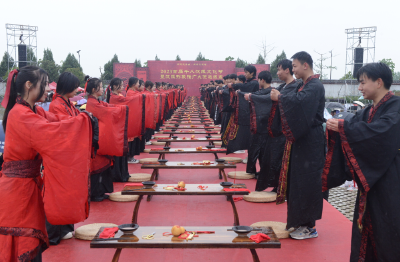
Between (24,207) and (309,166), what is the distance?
2269 mm

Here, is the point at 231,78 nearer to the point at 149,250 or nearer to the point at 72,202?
the point at 149,250

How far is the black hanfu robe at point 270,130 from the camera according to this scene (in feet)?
12.3

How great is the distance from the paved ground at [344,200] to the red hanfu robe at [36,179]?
4901mm

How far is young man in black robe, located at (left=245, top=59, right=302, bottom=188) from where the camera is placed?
12.2 feet

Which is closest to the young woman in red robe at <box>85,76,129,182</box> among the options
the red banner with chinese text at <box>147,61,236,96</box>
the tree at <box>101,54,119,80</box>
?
the red banner with chinese text at <box>147,61,236,96</box>

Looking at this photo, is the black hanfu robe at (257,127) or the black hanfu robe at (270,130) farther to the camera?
the black hanfu robe at (257,127)

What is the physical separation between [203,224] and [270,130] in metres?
1.19

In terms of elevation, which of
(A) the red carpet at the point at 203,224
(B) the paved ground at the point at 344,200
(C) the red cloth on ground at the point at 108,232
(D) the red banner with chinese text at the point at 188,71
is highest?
(D) the red banner with chinese text at the point at 188,71

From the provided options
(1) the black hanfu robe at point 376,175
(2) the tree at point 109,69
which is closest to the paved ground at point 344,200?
(1) the black hanfu robe at point 376,175

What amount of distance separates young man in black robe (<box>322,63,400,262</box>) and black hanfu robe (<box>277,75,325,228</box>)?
78cm

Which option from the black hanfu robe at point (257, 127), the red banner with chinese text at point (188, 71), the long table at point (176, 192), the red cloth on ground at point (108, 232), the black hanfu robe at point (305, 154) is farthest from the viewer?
the red banner with chinese text at point (188, 71)

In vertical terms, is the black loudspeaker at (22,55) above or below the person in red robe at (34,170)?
above

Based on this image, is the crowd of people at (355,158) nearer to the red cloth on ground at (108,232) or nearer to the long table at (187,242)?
the long table at (187,242)

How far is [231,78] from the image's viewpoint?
8.76 meters
